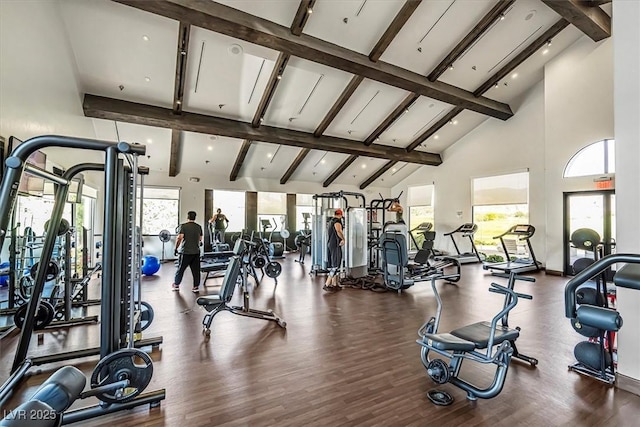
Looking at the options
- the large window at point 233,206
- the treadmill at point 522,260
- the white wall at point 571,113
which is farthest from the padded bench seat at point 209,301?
the white wall at point 571,113

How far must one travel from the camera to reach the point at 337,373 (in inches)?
112

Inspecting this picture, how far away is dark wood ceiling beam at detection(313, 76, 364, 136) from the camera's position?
757 cm

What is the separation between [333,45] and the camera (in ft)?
20.2

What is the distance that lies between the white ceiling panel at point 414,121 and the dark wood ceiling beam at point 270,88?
4.25 m

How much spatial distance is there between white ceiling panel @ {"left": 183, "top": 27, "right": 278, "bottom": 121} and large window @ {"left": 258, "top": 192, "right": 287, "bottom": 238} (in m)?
4.68

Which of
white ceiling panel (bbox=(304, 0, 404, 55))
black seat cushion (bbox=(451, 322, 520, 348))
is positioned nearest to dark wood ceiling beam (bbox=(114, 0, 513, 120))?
white ceiling panel (bbox=(304, 0, 404, 55))

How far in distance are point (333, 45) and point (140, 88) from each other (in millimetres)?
4506

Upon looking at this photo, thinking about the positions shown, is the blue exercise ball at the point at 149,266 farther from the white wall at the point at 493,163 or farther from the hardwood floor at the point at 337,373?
the white wall at the point at 493,163

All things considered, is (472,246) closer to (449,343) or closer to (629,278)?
(449,343)

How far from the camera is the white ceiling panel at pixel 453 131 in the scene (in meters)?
10.3

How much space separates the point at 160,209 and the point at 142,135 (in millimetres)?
2989

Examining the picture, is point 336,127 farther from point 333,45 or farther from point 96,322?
point 96,322

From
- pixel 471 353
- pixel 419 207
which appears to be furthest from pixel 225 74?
pixel 419 207

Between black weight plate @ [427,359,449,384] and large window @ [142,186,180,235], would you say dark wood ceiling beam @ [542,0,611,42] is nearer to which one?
black weight plate @ [427,359,449,384]
